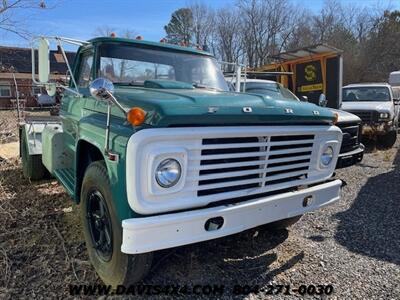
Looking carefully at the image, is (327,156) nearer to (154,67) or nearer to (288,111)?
(288,111)

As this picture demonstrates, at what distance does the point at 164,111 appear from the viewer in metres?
2.52

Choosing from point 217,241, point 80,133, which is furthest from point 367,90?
point 80,133

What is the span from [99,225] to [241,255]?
4.85 ft

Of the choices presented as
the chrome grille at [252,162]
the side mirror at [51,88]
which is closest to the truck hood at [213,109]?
the chrome grille at [252,162]

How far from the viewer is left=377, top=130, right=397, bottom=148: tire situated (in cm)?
1084

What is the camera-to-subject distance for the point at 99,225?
3238 millimetres

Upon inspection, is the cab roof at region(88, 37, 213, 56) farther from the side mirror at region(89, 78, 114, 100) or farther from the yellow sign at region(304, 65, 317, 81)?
the yellow sign at region(304, 65, 317, 81)

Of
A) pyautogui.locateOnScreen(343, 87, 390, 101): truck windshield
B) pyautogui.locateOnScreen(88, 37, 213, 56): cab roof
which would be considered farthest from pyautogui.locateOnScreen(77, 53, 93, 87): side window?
pyautogui.locateOnScreen(343, 87, 390, 101): truck windshield

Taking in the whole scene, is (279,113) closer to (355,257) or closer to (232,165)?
(232,165)

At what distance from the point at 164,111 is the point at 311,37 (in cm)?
4407

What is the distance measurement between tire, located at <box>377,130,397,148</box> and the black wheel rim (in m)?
9.68

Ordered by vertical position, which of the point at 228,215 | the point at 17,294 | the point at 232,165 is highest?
the point at 232,165

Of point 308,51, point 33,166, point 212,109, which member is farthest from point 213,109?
point 308,51

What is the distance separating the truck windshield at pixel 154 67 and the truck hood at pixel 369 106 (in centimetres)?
757
